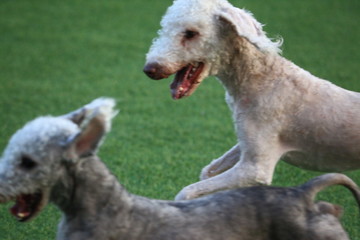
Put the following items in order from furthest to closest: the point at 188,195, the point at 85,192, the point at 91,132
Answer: the point at 188,195, the point at 85,192, the point at 91,132

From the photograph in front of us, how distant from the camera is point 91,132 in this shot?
3.18 m

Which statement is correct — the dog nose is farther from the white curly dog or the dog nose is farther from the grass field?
the grass field

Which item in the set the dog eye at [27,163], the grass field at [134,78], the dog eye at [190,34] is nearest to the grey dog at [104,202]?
the dog eye at [27,163]

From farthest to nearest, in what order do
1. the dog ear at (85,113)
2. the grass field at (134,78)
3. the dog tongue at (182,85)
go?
the grass field at (134,78) < the dog tongue at (182,85) < the dog ear at (85,113)

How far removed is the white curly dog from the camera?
4.19m

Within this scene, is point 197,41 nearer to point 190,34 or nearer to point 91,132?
point 190,34

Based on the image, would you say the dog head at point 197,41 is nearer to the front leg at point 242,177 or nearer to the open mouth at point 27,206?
the front leg at point 242,177

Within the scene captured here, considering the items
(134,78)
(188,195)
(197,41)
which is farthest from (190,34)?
(134,78)

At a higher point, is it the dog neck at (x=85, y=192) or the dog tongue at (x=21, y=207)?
the dog neck at (x=85, y=192)

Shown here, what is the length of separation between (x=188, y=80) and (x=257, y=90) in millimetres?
400

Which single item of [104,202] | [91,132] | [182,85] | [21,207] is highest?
[182,85]

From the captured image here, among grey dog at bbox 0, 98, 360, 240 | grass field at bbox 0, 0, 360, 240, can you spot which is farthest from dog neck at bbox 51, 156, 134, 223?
grass field at bbox 0, 0, 360, 240

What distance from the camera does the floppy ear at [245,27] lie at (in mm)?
4203

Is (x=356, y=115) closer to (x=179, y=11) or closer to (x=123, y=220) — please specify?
(x=179, y=11)
